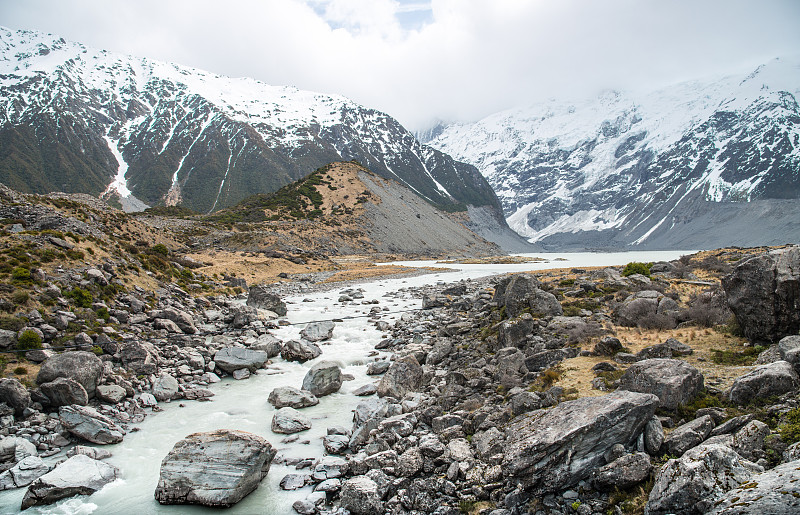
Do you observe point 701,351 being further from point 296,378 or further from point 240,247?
point 240,247

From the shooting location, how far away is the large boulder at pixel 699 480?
582 centimetres

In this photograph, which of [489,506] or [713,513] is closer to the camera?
[713,513]

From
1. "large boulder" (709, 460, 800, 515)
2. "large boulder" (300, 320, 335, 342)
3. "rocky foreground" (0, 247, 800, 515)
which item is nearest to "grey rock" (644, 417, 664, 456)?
"rocky foreground" (0, 247, 800, 515)

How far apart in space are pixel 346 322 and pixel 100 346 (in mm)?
17315

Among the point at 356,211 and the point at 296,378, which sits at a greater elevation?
the point at 356,211

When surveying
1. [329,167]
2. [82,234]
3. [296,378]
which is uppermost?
[329,167]

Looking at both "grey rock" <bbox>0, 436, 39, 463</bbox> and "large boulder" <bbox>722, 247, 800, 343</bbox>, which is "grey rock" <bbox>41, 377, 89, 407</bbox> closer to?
"grey rock" <bbox>0, 436, 39, 463</bbox>

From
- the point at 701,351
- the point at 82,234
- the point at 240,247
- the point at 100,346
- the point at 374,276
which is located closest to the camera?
the point at 701,351

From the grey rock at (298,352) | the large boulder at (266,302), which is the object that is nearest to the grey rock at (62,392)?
the grey rock at (298,352)

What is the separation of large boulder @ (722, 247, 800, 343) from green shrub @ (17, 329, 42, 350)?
2657 centimetres

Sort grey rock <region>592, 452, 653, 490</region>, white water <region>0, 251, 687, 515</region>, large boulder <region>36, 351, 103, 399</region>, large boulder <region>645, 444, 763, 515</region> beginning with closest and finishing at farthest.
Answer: large boulder <region>645, 444, 763, 515</region>
grey rock <region>592, 452, 653, 490</region>
white water <region>0, 251, 687, 515</region>
large boulder <region>36, 351, 103, 399</region>

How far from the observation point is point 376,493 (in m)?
9.39

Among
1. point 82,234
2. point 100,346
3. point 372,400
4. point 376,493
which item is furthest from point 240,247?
point 376,493

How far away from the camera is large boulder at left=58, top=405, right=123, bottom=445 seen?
12922 millimetres
